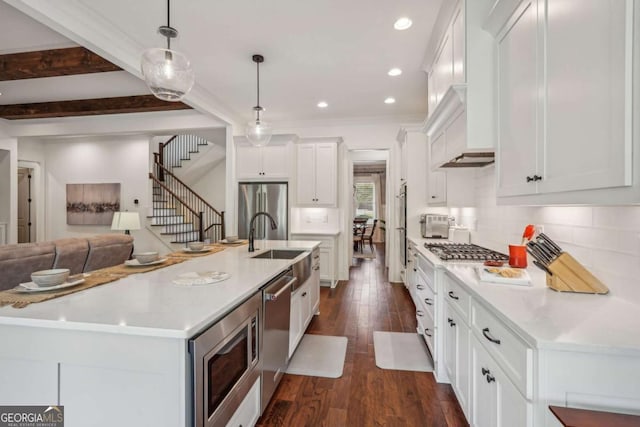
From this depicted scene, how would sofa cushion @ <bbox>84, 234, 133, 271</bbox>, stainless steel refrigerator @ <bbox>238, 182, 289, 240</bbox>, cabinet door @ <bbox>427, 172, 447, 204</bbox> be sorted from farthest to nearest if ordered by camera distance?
stainless steel refrigerator @ <bbox>238, 182, 289, 240</bbox> < cabinet door @ <bbox>427, 172, 447, 204</bbox> < sofa cushion @ <bbox>84, 234, 133, 271</bbox>

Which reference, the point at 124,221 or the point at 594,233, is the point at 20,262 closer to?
the point at 124,221

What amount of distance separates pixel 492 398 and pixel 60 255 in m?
3.86

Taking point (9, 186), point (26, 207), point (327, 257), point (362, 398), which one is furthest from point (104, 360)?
point (26, 207)

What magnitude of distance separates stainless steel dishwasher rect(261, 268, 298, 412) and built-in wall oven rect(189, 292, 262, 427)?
0.10 m

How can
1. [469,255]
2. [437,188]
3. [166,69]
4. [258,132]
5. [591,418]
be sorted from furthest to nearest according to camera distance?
[437,188], [258,132], [469,255], [166,69], [591,418]

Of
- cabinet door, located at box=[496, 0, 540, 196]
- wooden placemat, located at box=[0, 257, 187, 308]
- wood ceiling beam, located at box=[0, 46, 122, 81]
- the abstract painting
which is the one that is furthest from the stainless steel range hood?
the abstract painting

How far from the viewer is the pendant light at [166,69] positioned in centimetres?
189

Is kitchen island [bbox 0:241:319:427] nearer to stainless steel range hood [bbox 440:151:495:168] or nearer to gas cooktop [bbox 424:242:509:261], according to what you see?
gas cooktop [bbox 424:242:509:261]

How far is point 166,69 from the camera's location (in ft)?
6.33

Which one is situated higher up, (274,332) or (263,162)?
(263,162)

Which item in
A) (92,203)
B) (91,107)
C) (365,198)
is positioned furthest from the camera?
(365,198)

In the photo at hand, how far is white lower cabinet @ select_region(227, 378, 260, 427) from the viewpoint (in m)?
1.37

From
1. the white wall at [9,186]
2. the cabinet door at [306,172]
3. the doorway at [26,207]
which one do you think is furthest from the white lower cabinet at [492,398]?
the doorway at [26,207]

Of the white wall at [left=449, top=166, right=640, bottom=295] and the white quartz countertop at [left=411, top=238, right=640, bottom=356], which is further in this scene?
the white wall at [left=449, top=166, right=640, bottom=295]
